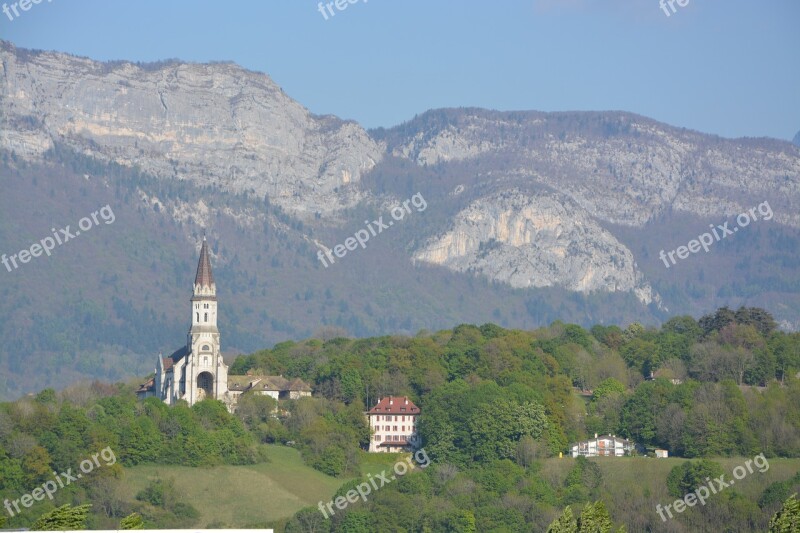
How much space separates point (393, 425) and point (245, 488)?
1909 centimetres

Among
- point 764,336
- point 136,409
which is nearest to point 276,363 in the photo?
point 136,409

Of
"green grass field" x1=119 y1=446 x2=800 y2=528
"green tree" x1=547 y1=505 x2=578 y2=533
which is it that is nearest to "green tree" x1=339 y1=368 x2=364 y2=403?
"green grass field" x1=119 y1=446 x2=800 y2=528

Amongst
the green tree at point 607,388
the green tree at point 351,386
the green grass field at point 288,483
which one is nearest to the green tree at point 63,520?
the green grass field at point 288,483

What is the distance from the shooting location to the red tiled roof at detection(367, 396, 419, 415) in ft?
490

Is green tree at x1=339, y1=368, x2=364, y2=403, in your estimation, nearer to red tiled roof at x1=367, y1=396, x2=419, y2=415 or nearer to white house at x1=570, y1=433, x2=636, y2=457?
red tiled roof at x1=367, y1=396, x2=419, y2=415

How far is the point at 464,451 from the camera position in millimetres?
140375

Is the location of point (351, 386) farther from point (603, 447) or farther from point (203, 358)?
point (603, 447)

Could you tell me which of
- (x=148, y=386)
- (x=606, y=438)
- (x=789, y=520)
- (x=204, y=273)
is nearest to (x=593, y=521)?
(x=789, y=520)

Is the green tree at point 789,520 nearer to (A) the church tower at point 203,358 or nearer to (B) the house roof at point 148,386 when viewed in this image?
(A) the church tower at point 203,358

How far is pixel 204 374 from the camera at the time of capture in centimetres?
15100

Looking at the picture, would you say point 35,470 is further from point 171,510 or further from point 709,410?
point 709,410

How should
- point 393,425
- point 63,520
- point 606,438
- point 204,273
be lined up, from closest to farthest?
1. point 63,520
2. point 606,438
3. point 393,425
4. point 204,273

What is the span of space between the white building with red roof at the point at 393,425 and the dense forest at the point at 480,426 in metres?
1.22

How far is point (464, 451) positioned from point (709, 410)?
1579cm
